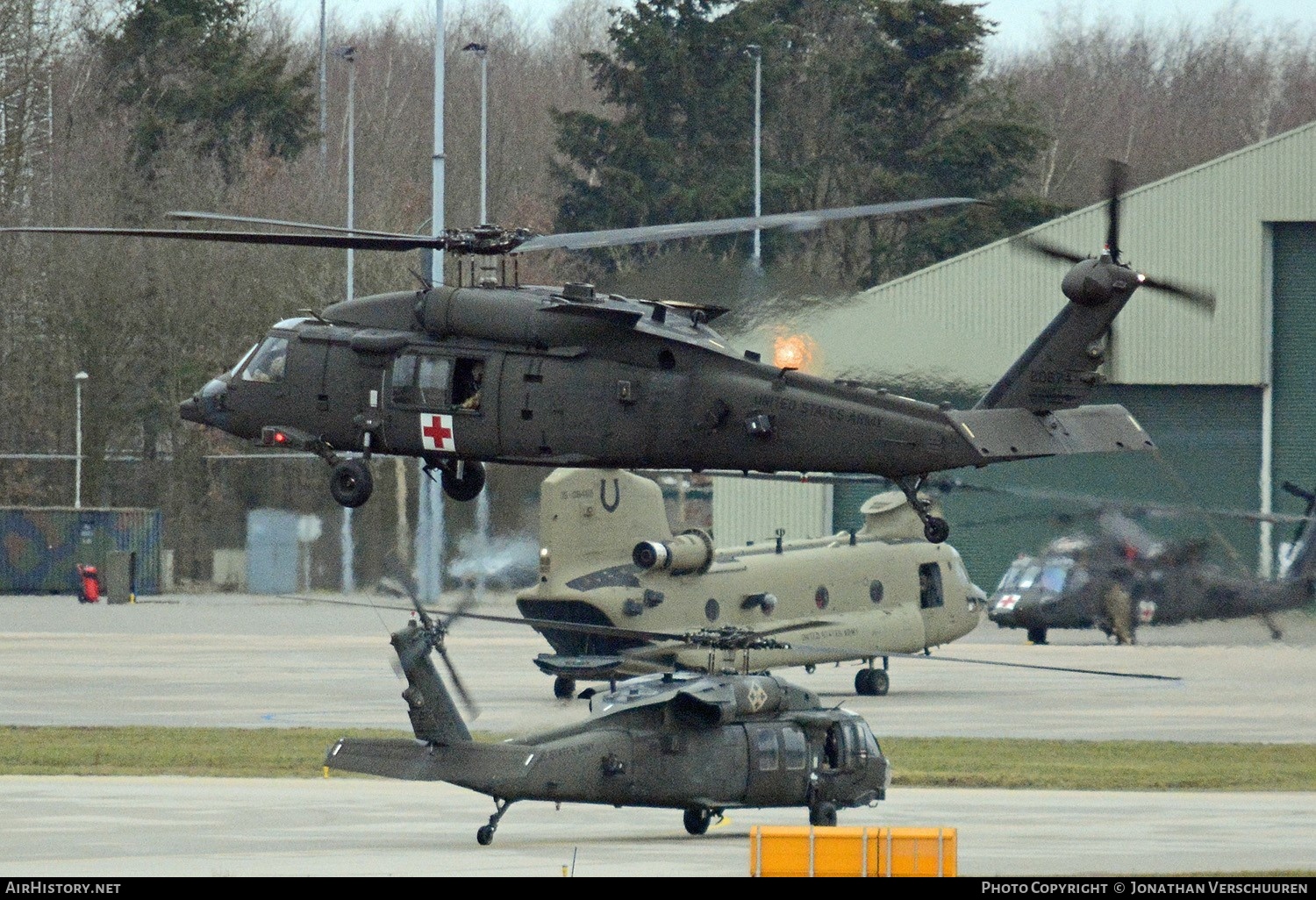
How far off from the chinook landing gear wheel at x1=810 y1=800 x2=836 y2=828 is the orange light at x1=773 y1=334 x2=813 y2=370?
15.8 feet

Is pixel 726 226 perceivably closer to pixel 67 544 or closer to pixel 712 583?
pixel 712 583

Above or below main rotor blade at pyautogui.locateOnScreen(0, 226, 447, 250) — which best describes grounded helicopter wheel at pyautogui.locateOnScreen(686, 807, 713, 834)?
below

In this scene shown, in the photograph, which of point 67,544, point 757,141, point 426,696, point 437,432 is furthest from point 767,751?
point 757,141

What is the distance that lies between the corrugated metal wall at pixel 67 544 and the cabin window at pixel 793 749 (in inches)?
1800

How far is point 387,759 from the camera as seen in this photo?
23.8 meters

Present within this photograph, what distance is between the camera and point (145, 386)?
7650 centimetres

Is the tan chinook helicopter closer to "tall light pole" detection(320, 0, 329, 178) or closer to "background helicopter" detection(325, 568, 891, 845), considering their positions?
"background helicopter" detection(325, 568, 891, 845)

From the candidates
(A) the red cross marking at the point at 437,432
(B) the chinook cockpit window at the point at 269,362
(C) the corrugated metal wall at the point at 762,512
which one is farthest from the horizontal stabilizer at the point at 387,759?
(C) the corrugated metal wall at the point at 762,512

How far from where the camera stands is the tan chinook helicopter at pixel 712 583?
124 feet

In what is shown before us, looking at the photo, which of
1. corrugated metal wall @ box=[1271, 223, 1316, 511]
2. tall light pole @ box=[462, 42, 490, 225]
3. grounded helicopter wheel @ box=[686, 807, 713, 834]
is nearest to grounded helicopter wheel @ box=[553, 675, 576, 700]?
grounded helicopter wheel @ box=[686, 807, 713, 834]

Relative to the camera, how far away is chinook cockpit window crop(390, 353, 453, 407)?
2297cm

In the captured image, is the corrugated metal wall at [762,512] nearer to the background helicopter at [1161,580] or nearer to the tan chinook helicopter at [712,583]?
the tan chinook helicopter at [712,583]

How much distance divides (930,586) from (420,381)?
68.3 feet

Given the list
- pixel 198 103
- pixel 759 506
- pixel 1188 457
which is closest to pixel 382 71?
pixel 198 103
